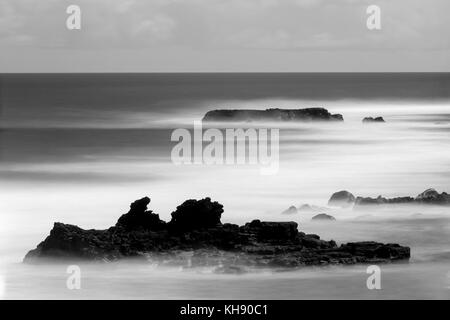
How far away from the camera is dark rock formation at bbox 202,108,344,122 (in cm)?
1360

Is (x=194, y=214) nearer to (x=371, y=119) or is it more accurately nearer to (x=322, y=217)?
(x=322, y=217)

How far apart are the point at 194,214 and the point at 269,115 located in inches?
58.7

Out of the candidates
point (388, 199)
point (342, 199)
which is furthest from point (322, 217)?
point (388, 199)

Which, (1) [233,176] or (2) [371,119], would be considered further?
(2) [371,119]

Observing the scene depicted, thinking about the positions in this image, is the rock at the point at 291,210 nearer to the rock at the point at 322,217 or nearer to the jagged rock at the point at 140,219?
the rock at the point at 322,217

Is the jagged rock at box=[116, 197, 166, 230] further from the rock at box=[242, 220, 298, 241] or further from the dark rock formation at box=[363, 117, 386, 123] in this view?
the dark rock formation at box=[363, 117, 386, 123]

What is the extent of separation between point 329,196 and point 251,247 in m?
1.01

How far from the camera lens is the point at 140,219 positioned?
1316cm

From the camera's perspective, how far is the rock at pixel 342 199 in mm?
13375

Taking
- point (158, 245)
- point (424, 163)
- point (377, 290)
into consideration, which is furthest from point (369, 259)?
point (158, 245)

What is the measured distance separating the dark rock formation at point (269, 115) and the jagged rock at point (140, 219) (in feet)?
4.05

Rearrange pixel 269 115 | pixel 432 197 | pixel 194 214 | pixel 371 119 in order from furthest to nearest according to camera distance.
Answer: pixel 371 119, pixel 269 115, pixel 432 197, pixel 194 214

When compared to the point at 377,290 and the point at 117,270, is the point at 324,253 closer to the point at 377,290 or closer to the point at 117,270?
the point at 377,290

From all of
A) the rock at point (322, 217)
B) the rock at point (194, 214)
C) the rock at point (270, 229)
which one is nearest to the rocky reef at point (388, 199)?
the rock at point (322, 217)
